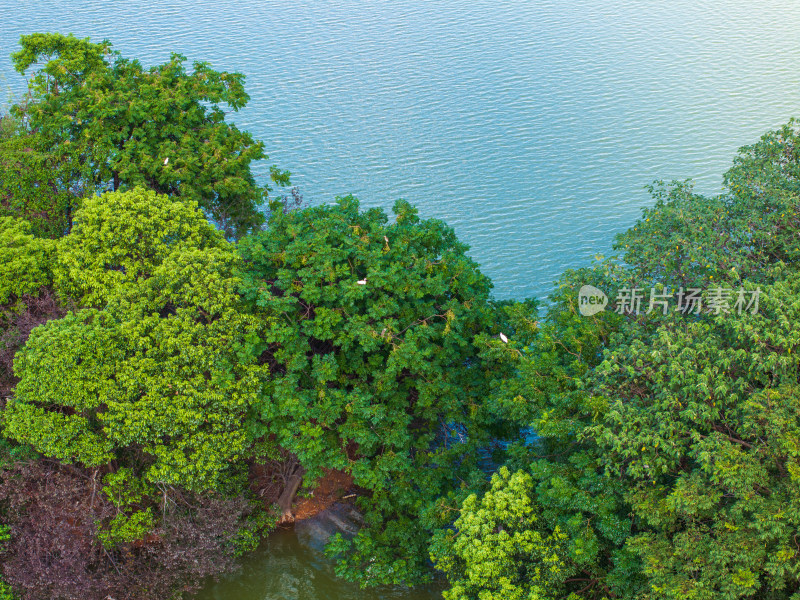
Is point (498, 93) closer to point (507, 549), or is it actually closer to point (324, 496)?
point (324, 496)

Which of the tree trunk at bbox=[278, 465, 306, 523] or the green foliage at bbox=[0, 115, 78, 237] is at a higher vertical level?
the green foliage at bbox=[0, 115, 78, 237]

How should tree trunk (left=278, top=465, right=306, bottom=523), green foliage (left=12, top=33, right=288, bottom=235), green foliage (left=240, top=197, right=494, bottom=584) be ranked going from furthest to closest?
1. green foliage (left=12, top=33, right=288, bottom=235)
2. tree trunk (left=278, top=465, right=306, bottom=523)
3. green foliage (left=240, top=197, right=494, bottom=584)

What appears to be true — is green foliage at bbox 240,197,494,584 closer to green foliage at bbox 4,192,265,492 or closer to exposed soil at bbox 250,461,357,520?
green foliage at bbox 4,192,265,492

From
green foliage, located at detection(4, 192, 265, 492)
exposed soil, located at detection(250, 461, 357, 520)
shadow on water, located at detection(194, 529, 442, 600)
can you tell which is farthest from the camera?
exposed soil, located at detection(250, 461, 357, 520)

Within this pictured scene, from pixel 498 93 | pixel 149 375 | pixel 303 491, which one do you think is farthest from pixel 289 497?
pixel 498 93

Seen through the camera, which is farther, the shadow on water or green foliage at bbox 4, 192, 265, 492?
the shadow on water

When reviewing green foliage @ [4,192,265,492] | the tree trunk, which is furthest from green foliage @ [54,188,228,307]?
the tree trunk

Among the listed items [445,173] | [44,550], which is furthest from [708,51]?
[44,550]
